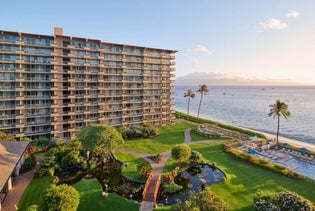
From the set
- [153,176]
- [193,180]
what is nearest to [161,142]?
[153,176]

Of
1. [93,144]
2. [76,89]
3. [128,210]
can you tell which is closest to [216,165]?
[128,210]

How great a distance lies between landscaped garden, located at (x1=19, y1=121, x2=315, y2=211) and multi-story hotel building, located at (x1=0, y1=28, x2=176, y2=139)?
1798cm

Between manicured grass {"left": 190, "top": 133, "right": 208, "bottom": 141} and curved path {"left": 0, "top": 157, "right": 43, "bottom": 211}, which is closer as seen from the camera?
curved path {"left": 0, "top": 157, "right": 43, "bottom": 211}

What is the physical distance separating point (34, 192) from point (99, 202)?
1113cm

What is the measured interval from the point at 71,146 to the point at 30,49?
28.7 meters

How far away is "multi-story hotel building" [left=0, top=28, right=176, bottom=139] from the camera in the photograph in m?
50.9

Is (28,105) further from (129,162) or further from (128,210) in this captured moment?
(128,210)

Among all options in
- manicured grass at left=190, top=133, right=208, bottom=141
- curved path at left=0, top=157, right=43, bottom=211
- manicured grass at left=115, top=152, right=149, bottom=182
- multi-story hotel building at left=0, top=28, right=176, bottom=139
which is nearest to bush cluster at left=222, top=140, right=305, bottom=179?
manicured grass at left=190, top=133, right=208, bottom=141

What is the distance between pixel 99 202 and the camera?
28203 mm

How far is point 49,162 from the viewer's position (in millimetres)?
36938

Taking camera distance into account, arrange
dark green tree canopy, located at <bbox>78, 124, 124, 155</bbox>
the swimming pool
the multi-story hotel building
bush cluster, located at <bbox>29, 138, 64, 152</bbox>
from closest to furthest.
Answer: dark green tree canopy, located at <bbox>78, 124, 124, 155</bbox> → the swimming pool → bush cluster, located at <bbox>29, 138, 64, 152</bbox> → the multi-story hotel building

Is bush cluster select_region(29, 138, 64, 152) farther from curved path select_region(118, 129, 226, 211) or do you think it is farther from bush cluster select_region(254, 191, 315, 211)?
bush cluster select_region(254, 191, 315, 211)

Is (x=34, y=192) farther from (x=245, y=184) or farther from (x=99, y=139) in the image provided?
(x=245, y=184)

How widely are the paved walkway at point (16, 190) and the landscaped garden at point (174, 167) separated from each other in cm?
81
